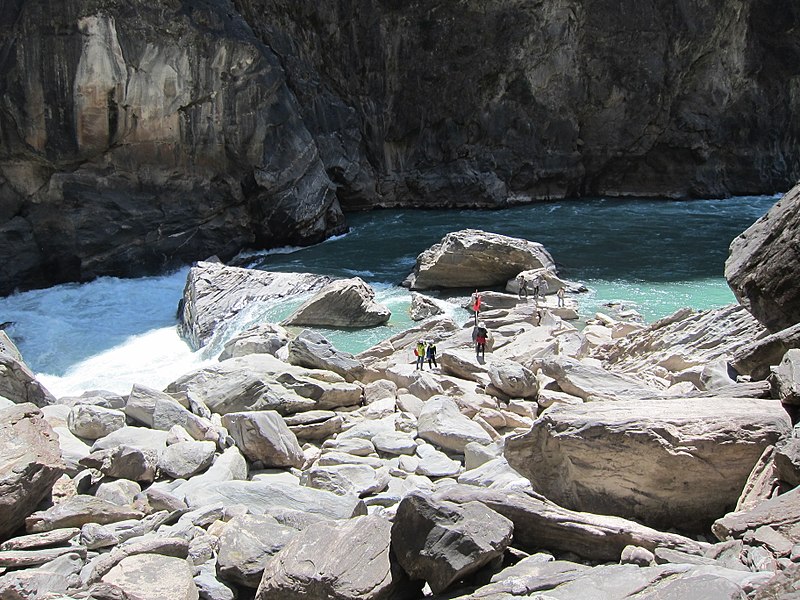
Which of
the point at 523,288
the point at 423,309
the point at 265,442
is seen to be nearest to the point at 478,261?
the point at 523,288

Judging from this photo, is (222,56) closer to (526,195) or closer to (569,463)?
(526,195)

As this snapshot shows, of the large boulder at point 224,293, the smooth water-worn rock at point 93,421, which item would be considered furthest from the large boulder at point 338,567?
the large boulder at point 224,293

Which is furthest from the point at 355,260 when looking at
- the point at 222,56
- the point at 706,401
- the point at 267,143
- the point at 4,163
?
the point at 706,401

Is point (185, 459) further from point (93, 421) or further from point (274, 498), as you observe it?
point (93, 421)

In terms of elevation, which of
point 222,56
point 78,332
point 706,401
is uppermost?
point 222,56

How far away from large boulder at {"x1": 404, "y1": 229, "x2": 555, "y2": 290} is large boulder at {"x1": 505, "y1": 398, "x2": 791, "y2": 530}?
54.0 ft

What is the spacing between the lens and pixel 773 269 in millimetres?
7969

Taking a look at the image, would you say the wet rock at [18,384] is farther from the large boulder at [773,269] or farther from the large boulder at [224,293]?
the large boulder at [773,269]

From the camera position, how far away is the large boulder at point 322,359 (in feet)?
42.5

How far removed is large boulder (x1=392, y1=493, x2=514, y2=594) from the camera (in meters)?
4.51

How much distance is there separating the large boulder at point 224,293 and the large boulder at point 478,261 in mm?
Answer: 3485

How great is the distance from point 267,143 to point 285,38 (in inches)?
343

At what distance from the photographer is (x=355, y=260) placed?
28.2 metres

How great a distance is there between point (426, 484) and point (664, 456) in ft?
8.83
